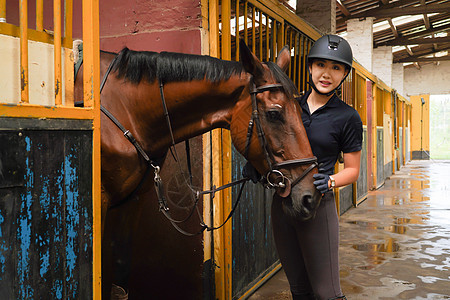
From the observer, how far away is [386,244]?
4660mm

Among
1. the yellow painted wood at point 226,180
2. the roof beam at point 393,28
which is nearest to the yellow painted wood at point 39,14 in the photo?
the yellow painted wood at point 226,180

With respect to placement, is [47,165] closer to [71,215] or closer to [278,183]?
[71,215]

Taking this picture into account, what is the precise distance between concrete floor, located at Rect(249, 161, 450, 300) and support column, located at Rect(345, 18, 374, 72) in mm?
4644

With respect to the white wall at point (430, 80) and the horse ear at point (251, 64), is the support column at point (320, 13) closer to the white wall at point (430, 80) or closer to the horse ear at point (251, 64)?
the horse ear at point (251, 64)

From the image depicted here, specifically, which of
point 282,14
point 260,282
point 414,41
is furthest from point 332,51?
point 414,41

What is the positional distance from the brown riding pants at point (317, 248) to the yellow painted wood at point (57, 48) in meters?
1.04

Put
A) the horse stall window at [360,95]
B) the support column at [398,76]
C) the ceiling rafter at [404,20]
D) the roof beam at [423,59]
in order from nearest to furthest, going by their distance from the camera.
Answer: the horse stall window at [360,95], the ceiling rafter at [404,20], the support column at [398,76], the roof beam at [423,59]

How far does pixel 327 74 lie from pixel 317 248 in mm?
734

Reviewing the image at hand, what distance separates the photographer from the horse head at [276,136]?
160 centimetres

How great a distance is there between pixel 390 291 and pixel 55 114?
2973mm

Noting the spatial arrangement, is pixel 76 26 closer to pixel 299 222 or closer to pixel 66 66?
pixel 66 66

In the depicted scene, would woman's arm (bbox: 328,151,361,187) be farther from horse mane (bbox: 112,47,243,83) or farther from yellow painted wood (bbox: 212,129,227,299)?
yellow painted wood (bbox: 212,129,227,299)

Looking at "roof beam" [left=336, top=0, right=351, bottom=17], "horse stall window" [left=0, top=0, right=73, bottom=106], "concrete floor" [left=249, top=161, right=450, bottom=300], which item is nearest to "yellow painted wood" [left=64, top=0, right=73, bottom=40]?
"horse stall window" [left=0, top=0, right=73, bottom=106]

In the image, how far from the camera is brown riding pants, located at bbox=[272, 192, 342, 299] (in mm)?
1689
